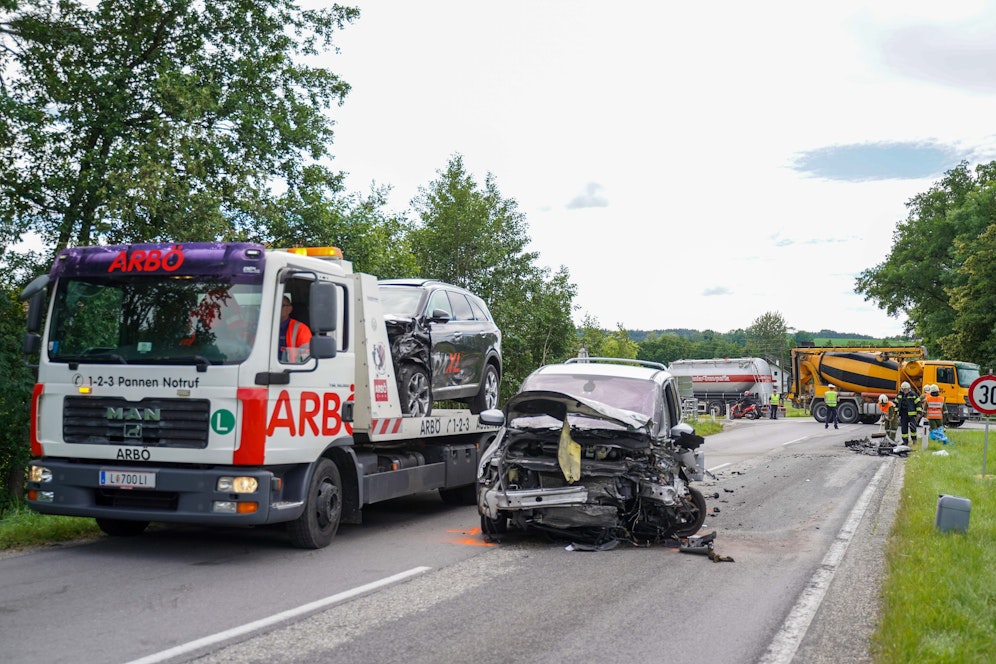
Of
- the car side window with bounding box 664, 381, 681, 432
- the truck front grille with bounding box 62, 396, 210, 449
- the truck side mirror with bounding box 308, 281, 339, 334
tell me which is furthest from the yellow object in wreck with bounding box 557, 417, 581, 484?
the truck front grille with bounding box 62, 396, 210, 449

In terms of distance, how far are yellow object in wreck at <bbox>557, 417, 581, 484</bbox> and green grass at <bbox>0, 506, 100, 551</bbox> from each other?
4.76 m

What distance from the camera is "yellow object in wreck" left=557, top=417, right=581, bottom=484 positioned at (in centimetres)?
864

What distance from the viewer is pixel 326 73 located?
1808cm

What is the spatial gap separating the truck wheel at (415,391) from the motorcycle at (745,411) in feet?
153

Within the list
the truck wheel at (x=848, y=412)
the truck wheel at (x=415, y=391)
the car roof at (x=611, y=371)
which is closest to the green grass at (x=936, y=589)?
the car roof at (x=611, y=371)

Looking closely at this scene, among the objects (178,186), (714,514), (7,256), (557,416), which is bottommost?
(714,514)

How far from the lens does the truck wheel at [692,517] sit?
30.8ft

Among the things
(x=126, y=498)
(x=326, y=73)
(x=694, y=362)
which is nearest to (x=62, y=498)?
(x=126, y=498)

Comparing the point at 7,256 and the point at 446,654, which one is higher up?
the point at 7,256

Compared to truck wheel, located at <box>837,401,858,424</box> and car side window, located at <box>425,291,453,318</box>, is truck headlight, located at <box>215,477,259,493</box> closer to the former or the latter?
car side window, located at <box>425,291,453,318</box>

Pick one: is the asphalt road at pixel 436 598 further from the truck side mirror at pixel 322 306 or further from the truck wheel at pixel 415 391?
the truck side mirror at pixel 322 306

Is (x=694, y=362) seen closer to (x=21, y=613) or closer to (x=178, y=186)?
(x=178, y=186)

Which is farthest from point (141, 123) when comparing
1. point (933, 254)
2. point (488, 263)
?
point (933, 254)

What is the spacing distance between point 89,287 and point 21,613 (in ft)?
10.6
